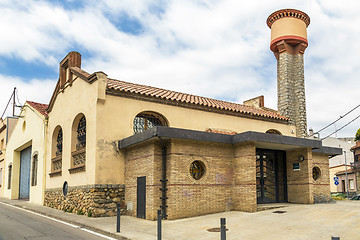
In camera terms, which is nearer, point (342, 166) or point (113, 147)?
point (113, 147)

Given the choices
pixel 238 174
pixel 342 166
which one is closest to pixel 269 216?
pixel 238 174

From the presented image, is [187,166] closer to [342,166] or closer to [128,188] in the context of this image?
[128,188]

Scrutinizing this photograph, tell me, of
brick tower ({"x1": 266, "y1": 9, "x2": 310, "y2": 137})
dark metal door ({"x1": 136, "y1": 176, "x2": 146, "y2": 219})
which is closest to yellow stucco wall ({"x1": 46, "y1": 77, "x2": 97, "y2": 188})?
dark metal door ({"x1": 136, "y1": 176, "x2": 146, "y2": 219})

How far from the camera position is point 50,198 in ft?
63.8

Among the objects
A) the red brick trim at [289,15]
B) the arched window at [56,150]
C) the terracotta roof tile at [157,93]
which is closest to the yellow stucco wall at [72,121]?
the arched window at [56,150]

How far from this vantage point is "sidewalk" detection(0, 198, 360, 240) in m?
9.63

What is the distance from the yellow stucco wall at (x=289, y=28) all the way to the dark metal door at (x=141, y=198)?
14.6 metres

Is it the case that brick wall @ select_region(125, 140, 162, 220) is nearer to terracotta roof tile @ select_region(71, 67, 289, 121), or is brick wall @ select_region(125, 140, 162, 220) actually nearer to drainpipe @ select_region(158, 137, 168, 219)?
drainpipe @ select_region(158, 137, 168, 219)

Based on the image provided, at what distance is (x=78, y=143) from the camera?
17688mm

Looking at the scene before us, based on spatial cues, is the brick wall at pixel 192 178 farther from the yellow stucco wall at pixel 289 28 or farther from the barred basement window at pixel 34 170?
the yellow stucco wall at pixel 289 28

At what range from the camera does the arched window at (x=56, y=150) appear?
19347mm

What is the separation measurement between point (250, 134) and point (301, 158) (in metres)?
3.87

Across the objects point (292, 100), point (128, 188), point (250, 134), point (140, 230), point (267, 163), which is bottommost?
point (140, 230)

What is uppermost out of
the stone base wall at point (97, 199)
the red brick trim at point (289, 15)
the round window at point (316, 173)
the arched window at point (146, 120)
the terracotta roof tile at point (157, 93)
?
the red brick trim at point (289, 15)
